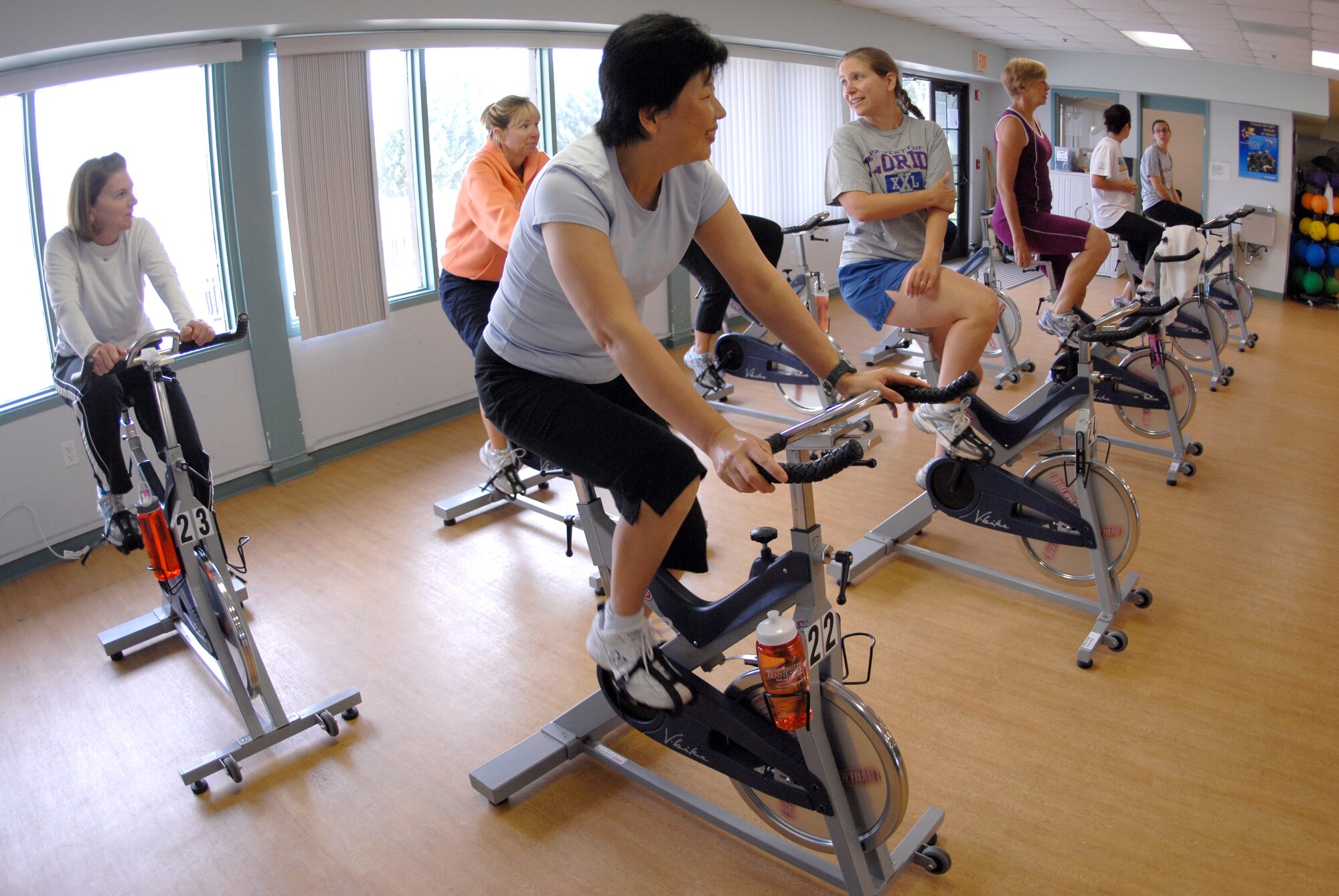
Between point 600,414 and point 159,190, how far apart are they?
337 cm

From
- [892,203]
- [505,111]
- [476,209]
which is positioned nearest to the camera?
[892,203]

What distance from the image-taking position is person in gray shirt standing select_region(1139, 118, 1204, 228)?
6801mm

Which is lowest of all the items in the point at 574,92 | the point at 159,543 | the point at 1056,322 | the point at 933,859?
the point at 933,859

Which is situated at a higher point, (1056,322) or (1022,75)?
(1022,75)

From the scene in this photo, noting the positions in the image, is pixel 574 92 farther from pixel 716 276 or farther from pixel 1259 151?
pixel 1259 151

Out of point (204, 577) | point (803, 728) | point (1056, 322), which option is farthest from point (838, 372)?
point (1056, 322)

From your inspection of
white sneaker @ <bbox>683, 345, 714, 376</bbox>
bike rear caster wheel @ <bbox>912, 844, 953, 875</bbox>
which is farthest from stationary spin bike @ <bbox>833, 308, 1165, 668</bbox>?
white sneaker @ <bbox>683, 345, 714, 376</bbox>

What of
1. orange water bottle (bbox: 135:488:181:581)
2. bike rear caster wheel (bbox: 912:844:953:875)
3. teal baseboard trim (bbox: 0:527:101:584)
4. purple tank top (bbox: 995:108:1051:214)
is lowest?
bike rear caster wheel (bbox: 912:844:953:875)

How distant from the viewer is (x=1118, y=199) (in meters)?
5.64

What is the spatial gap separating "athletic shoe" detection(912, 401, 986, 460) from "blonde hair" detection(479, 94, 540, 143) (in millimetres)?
1774

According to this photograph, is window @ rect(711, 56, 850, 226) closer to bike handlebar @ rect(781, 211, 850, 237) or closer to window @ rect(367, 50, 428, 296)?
bike handlebar @ rect(781, 211, 850, 237)

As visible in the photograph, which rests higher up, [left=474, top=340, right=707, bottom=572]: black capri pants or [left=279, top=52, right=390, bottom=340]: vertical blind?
[left=279, top=52, right=390, bottom=340]: vertical blind

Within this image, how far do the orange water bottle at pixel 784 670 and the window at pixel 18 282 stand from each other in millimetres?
3503

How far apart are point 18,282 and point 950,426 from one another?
3.57 m
